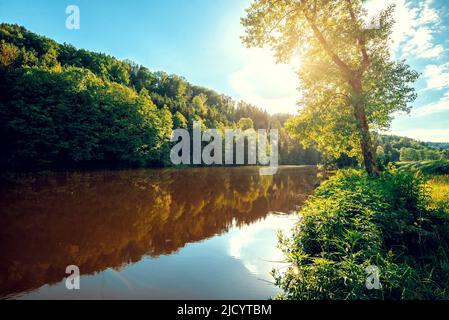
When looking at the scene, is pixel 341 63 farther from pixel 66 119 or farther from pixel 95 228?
pixel 66 119

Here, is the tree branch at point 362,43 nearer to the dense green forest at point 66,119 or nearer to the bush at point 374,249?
the bush at point 374,249

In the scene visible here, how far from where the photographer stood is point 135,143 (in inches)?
1638

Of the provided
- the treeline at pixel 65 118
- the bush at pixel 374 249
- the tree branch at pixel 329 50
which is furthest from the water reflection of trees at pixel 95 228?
the treeline at pixel 65 118

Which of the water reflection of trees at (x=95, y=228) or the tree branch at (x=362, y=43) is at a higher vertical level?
the tree branch at (x=362, y=43)

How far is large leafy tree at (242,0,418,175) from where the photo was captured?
388 inches

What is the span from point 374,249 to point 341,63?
905 centimetres

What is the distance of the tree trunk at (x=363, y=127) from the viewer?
9.55 m

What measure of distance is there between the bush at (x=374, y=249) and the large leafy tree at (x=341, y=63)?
13.1 ft

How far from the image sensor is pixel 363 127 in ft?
32.4

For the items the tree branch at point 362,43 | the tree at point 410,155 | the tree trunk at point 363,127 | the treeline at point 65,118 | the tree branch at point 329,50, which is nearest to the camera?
the tree trunk at point 363,127

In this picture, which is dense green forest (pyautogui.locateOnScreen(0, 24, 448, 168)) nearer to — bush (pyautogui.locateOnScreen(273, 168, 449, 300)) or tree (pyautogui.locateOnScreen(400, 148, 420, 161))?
bush (pyautogui.locateOnScreen(273, 168, 449, 300))

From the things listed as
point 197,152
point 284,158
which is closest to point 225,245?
point 197,152


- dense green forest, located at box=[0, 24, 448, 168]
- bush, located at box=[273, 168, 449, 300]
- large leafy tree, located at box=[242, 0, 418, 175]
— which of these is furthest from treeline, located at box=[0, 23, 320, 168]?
bush, located at box=[273, 168, 449, 300]

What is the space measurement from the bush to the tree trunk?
327 centimetres
